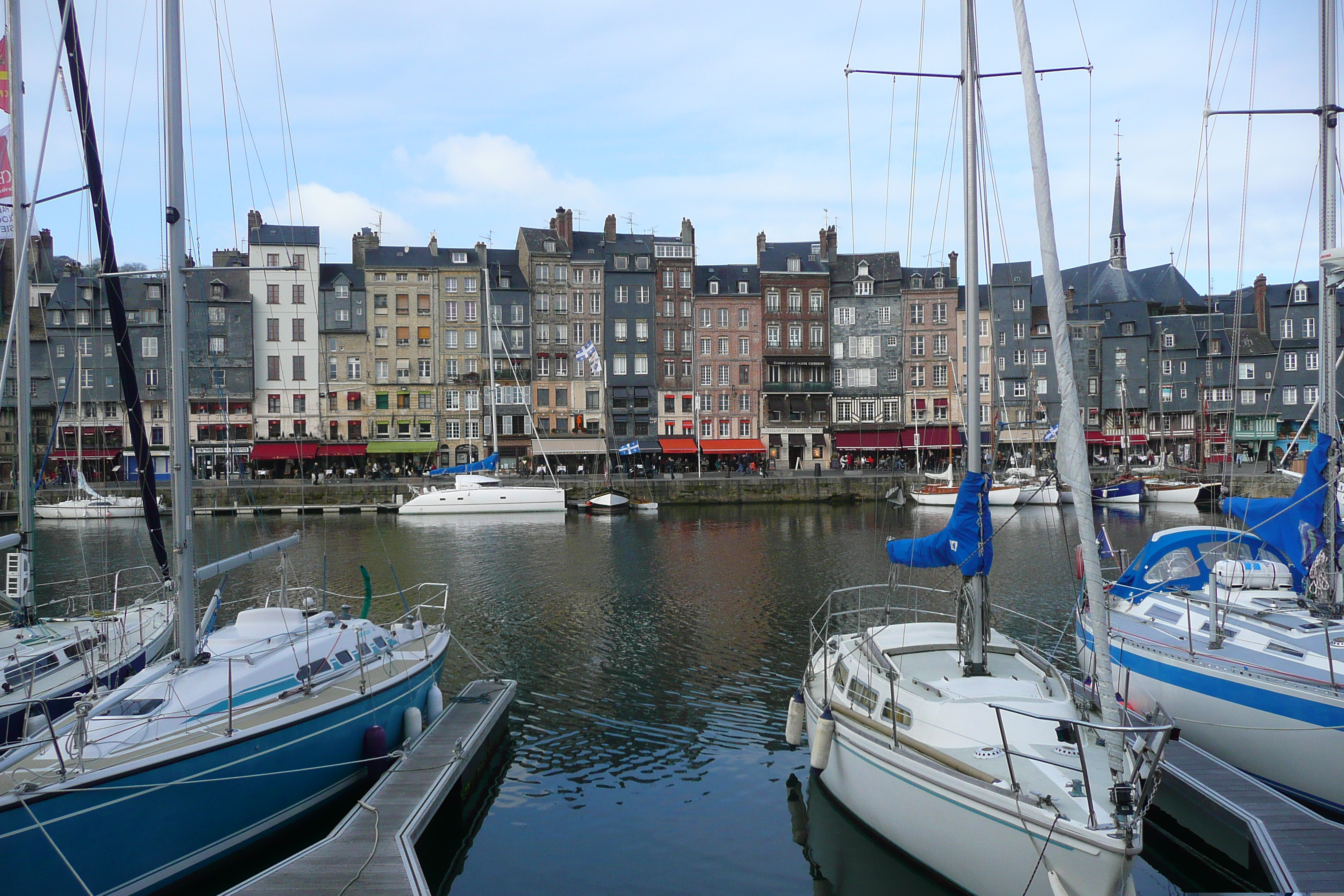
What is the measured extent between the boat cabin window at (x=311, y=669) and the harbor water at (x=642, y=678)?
1.98 metres

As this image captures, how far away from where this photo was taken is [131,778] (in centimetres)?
1019

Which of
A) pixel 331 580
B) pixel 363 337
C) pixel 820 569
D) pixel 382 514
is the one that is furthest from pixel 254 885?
pixel 363 337

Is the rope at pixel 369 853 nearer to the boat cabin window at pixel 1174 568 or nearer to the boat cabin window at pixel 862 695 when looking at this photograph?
the boat cabin window at pixel 862 695

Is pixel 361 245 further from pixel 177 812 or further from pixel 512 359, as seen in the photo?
pixel 177 812

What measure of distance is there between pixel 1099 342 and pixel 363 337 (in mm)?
62611

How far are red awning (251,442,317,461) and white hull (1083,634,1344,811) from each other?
6423 cm

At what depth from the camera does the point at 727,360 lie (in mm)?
78312

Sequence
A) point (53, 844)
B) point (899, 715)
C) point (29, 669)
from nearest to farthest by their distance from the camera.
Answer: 1. point (53, 844)
2. point (899, 715)
3. point (29, 669)

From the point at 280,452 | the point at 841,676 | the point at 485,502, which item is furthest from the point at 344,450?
the point at 841,676

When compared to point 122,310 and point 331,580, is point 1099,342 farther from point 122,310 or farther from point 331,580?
point 122,310

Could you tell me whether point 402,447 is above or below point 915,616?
above

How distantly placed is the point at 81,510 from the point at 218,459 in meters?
14.5

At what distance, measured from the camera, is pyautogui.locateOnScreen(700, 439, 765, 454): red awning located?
75.6m

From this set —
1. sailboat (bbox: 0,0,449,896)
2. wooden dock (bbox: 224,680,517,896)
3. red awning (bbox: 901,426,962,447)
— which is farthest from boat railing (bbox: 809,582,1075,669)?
red awning (bbox: 901,426,962,447)
